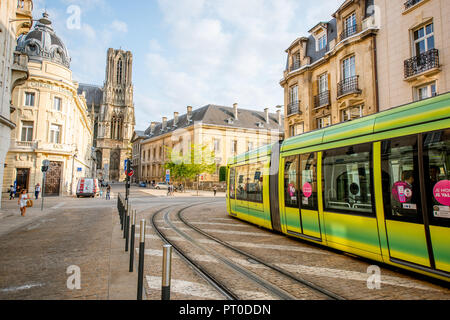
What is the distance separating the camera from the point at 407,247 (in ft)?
14.5

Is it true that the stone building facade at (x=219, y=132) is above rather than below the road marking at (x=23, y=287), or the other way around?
above

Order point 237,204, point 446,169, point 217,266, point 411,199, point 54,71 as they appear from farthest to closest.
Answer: point 54,71 → point 237,204 → point 217,266 → point 411,199 → point 446,169

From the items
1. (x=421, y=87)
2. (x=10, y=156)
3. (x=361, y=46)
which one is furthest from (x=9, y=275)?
(x=10, y=156)

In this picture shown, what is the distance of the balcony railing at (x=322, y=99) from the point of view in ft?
56.7

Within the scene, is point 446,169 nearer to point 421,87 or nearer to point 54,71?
point 421,87

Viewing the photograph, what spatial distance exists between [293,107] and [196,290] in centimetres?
1816

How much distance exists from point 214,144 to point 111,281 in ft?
150

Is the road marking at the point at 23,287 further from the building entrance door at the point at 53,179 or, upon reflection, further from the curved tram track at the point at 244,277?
the building entrance door at the point at 53,179

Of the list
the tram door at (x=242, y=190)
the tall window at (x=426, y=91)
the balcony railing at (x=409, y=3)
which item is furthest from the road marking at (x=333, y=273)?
the balcony railing at (x=409, y=3)

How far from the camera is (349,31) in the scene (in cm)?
1586

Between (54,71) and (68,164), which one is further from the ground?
(54,71)

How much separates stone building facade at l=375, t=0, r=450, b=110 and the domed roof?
30925 millimetres

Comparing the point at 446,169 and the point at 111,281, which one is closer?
the point at 446,169

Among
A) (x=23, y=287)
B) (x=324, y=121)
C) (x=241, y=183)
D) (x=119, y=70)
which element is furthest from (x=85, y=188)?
(x=119, y=70)
